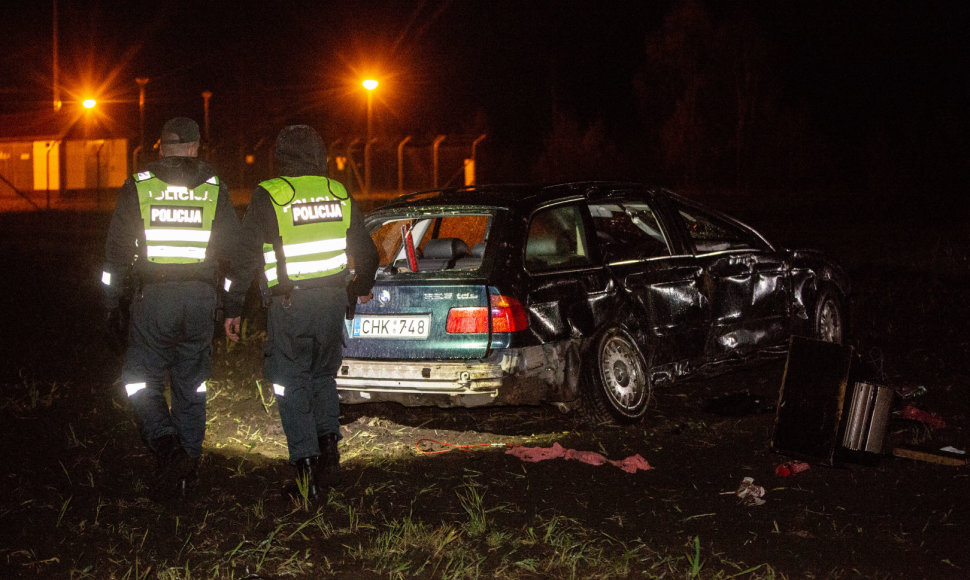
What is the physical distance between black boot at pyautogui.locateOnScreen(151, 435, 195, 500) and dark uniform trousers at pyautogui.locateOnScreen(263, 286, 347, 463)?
53 cm

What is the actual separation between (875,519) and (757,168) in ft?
161

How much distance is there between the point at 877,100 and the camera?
5981 centimetres

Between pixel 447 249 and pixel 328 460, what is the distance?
1.93 meters

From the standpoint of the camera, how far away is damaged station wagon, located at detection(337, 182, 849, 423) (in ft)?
20.2

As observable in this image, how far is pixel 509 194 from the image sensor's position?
21.6 ft

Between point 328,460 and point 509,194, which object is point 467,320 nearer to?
Result: point 509,194

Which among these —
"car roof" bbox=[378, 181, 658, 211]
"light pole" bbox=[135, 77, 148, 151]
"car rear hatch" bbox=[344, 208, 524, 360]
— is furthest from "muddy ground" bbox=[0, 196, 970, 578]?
"light pole" bbox=[135, 77, 148, 151]

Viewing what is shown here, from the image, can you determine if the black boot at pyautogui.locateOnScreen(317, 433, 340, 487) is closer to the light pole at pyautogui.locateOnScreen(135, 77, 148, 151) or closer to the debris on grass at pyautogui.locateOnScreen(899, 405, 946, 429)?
the debris on grass at pyautogui.locateOnScreen(899, 405, 946, 429)

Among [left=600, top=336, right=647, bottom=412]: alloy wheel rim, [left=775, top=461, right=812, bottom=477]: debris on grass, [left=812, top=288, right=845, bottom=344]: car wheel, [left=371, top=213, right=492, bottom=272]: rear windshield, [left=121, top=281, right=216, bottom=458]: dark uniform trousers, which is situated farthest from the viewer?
[left=812, top=288, right=845, bottom=344]: car wheel

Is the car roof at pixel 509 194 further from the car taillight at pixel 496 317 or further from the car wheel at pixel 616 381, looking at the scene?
the car wheel at pixel 616 381

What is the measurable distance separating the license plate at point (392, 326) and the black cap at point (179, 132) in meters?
1.61

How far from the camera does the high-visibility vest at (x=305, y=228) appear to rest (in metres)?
5.17

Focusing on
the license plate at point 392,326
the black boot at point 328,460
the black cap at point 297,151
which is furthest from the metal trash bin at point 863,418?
the black cap at point 297,151

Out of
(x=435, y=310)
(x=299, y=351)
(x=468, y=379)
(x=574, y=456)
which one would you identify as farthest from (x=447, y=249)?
(x=299, y=351)
